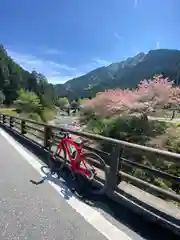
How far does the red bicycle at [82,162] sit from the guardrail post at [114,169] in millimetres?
119

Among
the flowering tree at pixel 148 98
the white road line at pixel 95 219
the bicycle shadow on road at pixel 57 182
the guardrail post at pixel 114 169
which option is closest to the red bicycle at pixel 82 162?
the guardrail post at pixel 114 169

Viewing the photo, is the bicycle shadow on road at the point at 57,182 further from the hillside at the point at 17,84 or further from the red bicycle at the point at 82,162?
the hillside at the point at 17,84

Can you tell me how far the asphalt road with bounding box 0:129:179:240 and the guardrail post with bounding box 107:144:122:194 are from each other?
260 mm

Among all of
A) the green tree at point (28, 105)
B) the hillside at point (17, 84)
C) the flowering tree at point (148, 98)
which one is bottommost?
the green tree at point (28, 105)

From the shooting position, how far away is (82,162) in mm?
4555

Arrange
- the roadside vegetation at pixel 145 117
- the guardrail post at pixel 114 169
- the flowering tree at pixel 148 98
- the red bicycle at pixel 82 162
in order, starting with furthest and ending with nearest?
the flowering tree at pixel 148 98 → the roadside vegetation at pixel 145 117 → the red bicycle at pixel 82 162 → the guardrail post at pixel 114 169

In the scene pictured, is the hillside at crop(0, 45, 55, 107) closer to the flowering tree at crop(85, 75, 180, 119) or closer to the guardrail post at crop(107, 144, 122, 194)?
the flowering tree at crop(85, 75, 180, 119)

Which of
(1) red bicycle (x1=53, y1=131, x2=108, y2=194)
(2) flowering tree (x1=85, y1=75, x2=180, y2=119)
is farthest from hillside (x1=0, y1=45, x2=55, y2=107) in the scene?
(1) red bicycle (x1=53, y1=131, x2=108, y2=194)

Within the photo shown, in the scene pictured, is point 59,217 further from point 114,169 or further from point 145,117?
point 145,117

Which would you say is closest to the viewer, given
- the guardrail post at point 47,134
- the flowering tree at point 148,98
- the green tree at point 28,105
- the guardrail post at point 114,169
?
the guardrail post at point 114,169

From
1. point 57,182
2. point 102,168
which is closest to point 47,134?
point 57,182

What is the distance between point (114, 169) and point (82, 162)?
3.21 feet

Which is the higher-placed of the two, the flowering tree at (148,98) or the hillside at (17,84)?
the hillside at (17,84)

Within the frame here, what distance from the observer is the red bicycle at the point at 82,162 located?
4.11m
